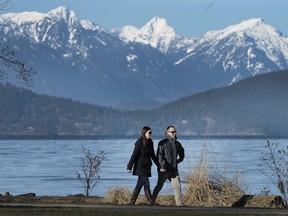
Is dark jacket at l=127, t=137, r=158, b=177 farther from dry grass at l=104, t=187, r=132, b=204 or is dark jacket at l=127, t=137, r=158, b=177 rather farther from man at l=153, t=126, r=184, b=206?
dry grass at l=104, t=187, r=132, b=204

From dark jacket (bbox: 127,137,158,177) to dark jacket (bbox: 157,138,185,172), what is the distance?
0.21m

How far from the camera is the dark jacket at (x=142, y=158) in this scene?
2423 cm

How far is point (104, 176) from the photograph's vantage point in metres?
70.4

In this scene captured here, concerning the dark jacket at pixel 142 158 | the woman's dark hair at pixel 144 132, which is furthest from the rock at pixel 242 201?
the woman's dark hair at pixel 144 132

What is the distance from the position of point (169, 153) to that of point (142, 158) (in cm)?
65

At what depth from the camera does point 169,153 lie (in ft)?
79.5

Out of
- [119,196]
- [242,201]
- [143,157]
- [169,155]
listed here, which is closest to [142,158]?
[143,157]

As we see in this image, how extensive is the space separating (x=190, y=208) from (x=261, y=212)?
1.86m

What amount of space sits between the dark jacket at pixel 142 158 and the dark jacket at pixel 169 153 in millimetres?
206

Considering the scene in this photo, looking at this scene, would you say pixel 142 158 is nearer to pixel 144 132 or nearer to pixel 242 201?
pixel 144 132

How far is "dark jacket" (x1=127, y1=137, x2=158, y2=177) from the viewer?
24.2m

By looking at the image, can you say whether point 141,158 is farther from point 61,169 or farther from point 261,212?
point 61,169

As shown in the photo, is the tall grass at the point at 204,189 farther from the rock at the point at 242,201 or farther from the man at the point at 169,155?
the man at the point at 169,155

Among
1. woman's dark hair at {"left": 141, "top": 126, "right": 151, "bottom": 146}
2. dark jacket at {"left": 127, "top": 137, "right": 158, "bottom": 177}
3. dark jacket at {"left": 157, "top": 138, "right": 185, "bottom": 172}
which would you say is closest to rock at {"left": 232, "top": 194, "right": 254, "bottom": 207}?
dark jacket at {"left": 157, "top": 138, "right": 185, "bottom": 172}
